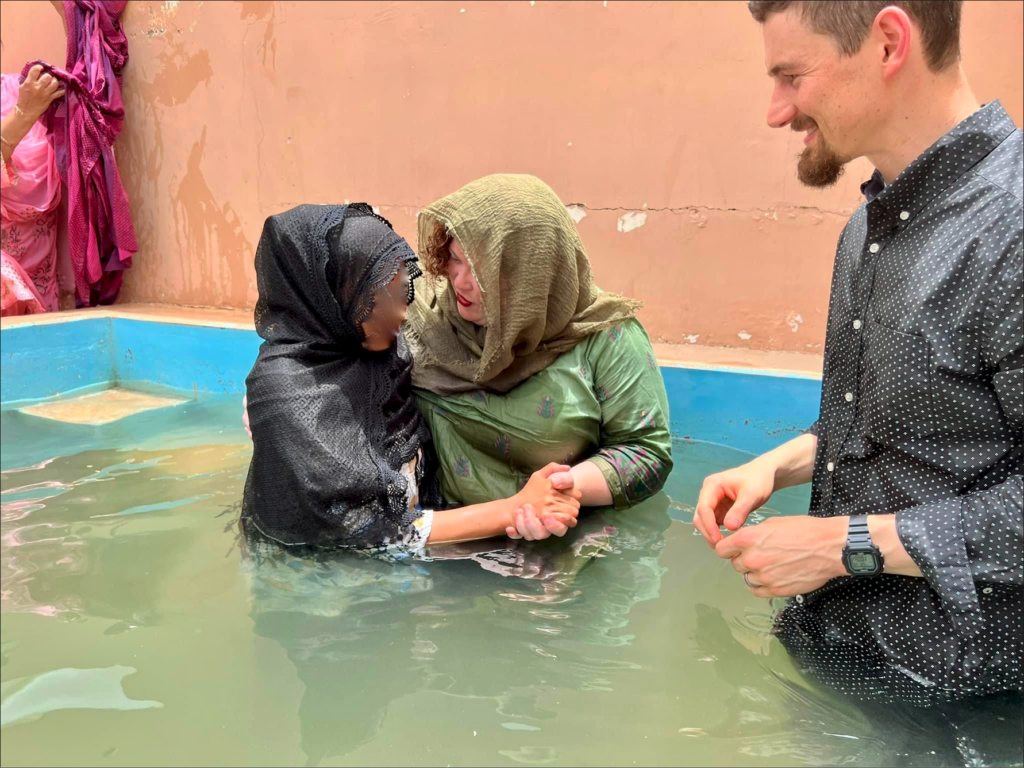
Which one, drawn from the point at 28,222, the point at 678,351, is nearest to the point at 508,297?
the point at 678,351

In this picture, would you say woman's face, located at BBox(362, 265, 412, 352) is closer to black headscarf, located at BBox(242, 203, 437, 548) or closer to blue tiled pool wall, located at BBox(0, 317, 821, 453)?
black headscarf, located at BBox(242, 203, 437, 548)

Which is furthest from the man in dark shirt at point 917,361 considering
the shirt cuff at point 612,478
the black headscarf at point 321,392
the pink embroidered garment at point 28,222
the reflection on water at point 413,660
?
the pink embroidered garment at point 28,222

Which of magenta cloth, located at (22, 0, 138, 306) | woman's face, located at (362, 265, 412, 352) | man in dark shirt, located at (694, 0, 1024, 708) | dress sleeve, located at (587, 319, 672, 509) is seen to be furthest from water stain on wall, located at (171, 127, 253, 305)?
man in dark shirt, located at (694, 0, 1024, 708)

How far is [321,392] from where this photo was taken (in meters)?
2.05

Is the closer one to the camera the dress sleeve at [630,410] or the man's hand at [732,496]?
the man's hand at [732,496]

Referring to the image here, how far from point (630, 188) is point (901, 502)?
10.6 feet

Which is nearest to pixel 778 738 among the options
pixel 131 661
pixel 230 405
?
pixel 131 661

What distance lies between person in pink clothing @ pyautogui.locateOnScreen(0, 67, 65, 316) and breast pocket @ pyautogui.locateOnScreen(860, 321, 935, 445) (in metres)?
5.50

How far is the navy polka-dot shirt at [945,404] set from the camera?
115 centimetres

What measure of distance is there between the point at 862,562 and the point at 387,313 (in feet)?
4.38

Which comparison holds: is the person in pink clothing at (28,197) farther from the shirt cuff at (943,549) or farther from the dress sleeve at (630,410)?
the shirt cuff at (943,549)

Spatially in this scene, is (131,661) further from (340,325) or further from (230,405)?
(230,405)

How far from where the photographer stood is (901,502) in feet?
4.35

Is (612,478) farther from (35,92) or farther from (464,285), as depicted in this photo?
(35,92)
